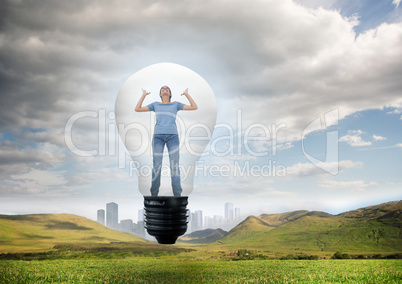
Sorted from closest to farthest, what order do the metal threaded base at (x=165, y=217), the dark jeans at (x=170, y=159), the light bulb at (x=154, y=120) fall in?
the metal threaded base at (x=165, y=217), the dark jeans at (x=170, y=159), the light bulb at (x=154, y=120)

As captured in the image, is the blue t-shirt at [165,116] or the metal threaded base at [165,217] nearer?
the metal threaded base at [165,217]

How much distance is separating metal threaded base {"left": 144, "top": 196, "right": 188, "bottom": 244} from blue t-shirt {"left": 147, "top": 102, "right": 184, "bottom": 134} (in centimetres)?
109

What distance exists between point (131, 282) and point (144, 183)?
2282mm

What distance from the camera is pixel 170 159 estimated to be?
15.2 feet

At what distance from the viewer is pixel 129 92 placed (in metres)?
Result: 4.76

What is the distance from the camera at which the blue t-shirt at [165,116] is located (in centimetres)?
458

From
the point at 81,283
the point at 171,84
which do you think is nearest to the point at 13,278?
the point at 81,283

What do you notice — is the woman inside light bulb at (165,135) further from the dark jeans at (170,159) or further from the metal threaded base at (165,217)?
the metal threaded base at (165,217)

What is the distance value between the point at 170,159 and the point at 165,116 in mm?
702

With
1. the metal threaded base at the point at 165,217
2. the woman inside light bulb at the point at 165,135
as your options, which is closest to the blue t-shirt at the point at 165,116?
the woman inside light bulb at the point at 165,135

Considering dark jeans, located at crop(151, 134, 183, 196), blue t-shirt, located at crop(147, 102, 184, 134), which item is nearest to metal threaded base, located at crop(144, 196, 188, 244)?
dark jeans, located at crop(151, 134, 183, 196)

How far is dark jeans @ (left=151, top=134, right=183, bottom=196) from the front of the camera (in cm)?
455

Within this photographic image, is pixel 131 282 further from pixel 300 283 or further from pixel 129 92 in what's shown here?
pixel 129 92

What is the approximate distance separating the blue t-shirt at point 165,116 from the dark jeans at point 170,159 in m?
0.10
